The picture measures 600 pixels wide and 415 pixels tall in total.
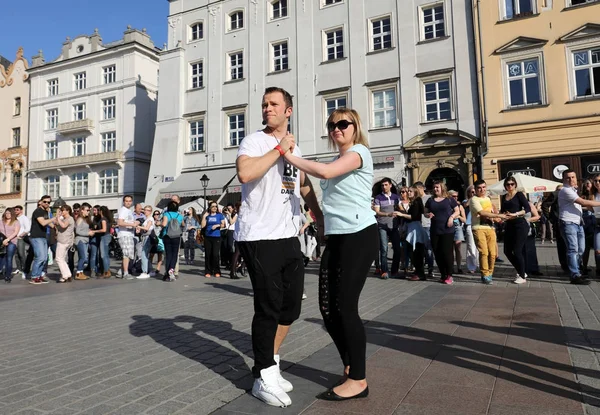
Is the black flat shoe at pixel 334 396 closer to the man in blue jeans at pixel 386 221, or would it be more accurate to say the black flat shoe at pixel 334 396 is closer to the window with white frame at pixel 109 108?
the man in blue jeans at pixel 386 221

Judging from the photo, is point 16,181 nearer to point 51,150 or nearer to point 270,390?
point 51,150

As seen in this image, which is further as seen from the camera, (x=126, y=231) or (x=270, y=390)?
(x=126, y=231)

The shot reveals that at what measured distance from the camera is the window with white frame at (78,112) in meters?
35.1

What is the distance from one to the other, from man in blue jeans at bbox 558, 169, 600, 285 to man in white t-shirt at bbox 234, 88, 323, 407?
6225 mm

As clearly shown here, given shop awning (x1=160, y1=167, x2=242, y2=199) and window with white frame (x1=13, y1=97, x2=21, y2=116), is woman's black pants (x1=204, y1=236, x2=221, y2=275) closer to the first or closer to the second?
shop awning (x1=160, y1=167, x2=242, y2=199)

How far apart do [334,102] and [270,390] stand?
70.7ft

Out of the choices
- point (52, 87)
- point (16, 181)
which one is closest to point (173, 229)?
point (52, 87)

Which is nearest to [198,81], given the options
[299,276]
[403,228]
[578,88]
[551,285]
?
[578,88]

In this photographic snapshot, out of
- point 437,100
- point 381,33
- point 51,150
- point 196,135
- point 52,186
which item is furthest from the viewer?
point 51,150

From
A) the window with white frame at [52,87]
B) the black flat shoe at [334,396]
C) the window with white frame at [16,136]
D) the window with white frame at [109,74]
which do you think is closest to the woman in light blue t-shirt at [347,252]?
the black flat shoe at [334,396]

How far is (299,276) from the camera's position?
292cm

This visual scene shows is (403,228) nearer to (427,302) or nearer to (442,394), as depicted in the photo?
(427,302)

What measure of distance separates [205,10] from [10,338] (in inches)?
1037

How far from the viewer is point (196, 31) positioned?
1091 inches
